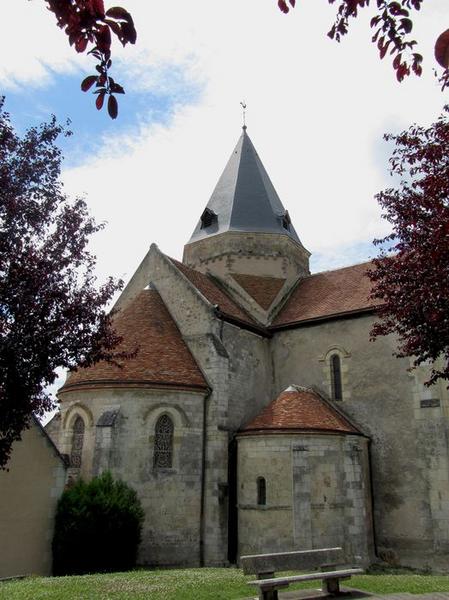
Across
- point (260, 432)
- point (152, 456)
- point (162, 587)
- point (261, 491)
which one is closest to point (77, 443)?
point (152, 456)

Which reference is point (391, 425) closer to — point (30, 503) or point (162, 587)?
point (162, 587)

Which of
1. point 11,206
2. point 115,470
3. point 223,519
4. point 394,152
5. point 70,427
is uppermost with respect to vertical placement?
point 394,152

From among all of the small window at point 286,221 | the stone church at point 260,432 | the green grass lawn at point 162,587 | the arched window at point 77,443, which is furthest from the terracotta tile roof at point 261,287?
the green grass lawn at point 162,587

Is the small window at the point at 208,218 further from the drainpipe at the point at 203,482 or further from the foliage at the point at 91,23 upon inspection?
the foliage at the point at 91,23

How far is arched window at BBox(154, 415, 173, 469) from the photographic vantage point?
15.9m

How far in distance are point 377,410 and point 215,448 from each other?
5.54m

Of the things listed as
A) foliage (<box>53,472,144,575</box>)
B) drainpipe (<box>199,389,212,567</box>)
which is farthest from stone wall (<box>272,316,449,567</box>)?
foliage (<box>53,472,144,575</box>)

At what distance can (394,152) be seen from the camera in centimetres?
873

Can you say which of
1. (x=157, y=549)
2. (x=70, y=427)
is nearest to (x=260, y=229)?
(x=70, y=427)

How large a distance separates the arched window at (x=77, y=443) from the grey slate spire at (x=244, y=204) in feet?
34.5

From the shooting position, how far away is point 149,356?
17.1 m

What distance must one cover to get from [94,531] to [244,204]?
1580 cm

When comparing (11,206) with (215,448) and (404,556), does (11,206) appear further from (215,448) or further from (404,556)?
(404,556)

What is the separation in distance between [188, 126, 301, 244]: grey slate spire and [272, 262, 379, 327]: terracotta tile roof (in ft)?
9.79
